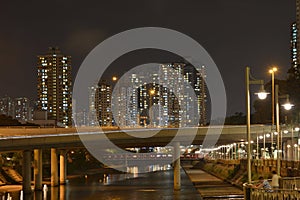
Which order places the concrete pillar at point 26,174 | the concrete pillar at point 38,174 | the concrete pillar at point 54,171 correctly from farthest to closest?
the concrete pillar at point 54,171, the concrete pillar at point 38,174, the concrete pillar at point 26,174

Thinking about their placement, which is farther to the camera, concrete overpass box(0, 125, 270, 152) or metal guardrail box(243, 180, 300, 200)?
concrete overpass box(0, 125, 270, 152)

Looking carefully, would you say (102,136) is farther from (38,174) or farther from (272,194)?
(272,194)

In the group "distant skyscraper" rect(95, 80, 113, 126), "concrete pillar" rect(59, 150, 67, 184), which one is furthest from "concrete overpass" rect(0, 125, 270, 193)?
"distant skyscraper" rect(95, 80, 113, 126)

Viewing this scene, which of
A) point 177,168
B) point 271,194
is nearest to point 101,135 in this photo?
point 177,168

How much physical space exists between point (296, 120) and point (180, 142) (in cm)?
2987

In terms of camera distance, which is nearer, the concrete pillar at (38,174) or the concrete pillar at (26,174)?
the concrete pillar at (26,174)

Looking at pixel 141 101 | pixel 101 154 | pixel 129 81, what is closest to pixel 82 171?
pixel 129 81

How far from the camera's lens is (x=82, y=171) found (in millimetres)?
131000

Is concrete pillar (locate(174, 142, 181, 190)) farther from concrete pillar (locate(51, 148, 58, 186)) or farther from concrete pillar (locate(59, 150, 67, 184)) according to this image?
concrete pillar (locate(59, 150, 67, 184))

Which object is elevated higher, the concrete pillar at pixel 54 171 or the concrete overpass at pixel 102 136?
the concrete overpass at pixel 102 136

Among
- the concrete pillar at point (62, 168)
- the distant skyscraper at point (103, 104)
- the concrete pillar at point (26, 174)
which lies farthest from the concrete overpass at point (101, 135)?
the distant skyscraper at point (103, 104)

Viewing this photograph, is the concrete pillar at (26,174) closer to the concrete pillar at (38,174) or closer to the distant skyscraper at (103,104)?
the concrete pillar at (38,174)

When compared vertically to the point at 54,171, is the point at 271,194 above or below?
above

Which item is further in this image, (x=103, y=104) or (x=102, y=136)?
(x=103, y=104)
